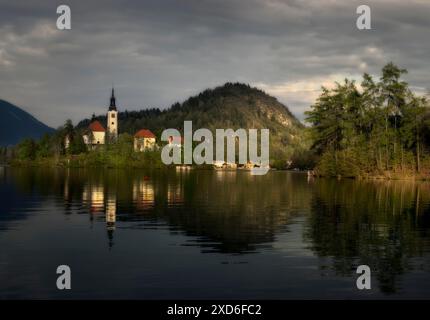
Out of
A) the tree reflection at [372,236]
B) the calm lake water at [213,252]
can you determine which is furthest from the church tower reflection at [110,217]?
the tree reflection at [372,236]

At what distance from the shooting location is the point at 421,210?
137 feet

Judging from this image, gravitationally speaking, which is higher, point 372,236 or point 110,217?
point 110,217

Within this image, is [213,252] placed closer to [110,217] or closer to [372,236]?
[372,236]

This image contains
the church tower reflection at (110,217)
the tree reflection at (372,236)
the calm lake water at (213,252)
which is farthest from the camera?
the church tower reflection at (110,217)

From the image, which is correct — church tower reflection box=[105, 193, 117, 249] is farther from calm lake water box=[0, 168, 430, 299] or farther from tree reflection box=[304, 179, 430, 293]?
tree reflection box=[304, 179, 430, 293]

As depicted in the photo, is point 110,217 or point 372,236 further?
point 110,217

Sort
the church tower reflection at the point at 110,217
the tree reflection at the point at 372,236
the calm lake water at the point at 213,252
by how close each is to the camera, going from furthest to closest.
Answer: the church tower reflection at the point at 110,217
the tree reflection at the point at 372,236
the calm lake water at the point at 213,252

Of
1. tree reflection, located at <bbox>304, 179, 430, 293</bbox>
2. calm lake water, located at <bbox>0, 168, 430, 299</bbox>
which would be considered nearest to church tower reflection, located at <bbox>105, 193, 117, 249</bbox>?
calm lake water, located at <bbox>0, 168, 430, 299</bbox>

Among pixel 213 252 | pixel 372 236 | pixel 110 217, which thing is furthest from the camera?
pixel 110 217

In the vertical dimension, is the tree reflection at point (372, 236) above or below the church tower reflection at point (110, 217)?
below

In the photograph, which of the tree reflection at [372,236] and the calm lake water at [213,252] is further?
the tree reflection at [372,236]

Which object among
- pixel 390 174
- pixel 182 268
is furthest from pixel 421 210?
pixel 390 174

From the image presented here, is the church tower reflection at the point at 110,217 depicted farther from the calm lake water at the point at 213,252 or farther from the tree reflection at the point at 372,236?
the tree reflection at the point at 372,236

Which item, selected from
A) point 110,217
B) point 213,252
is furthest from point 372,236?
point 110,217
